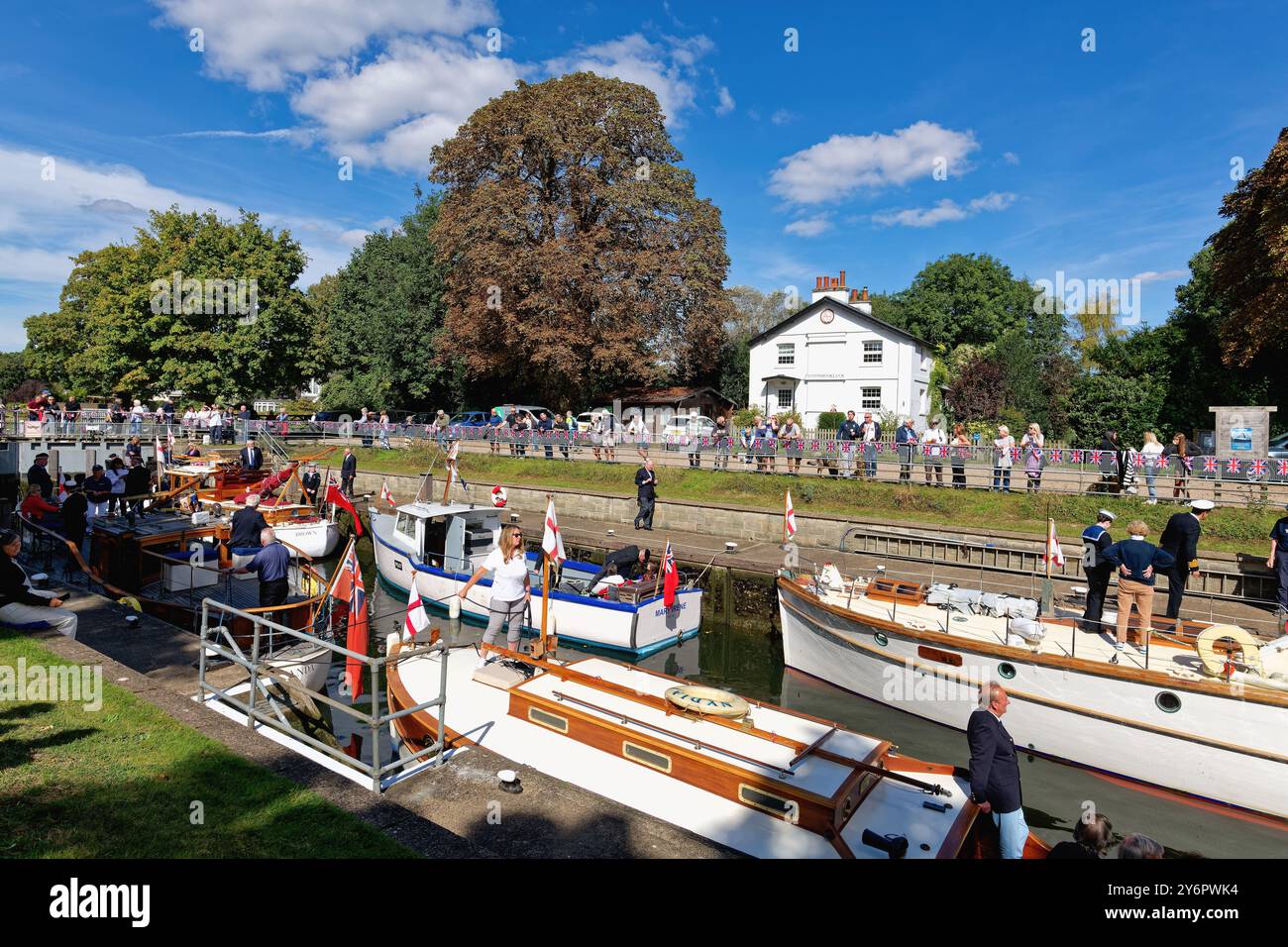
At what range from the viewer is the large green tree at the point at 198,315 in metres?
40.2

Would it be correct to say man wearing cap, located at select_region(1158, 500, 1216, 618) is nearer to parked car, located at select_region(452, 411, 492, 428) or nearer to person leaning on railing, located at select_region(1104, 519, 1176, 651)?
person leaning on railing, located at select_region(1104, 519, 1176, 651)

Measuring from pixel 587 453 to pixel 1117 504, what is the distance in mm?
18201

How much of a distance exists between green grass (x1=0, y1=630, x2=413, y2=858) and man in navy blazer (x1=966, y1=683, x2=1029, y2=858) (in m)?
4.36

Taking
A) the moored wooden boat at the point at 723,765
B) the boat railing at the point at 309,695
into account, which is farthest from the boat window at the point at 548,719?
the boat railing at the point at 309,695

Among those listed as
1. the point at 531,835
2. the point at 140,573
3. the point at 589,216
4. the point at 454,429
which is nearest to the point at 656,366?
the point at 589,216

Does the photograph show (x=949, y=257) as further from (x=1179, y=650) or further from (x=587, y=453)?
(x=1179, y=650)

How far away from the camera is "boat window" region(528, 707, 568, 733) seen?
7.36 meters

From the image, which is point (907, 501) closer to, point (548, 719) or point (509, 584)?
point (509, 584)

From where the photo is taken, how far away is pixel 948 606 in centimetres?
1148

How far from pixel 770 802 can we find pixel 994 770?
1.81 meters

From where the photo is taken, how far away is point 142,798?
5035 mm

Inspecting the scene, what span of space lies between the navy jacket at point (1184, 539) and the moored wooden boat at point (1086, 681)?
1.08 m

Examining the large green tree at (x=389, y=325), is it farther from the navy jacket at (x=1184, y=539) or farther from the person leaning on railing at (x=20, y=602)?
the navy jacket at (x=1184, y=539)
